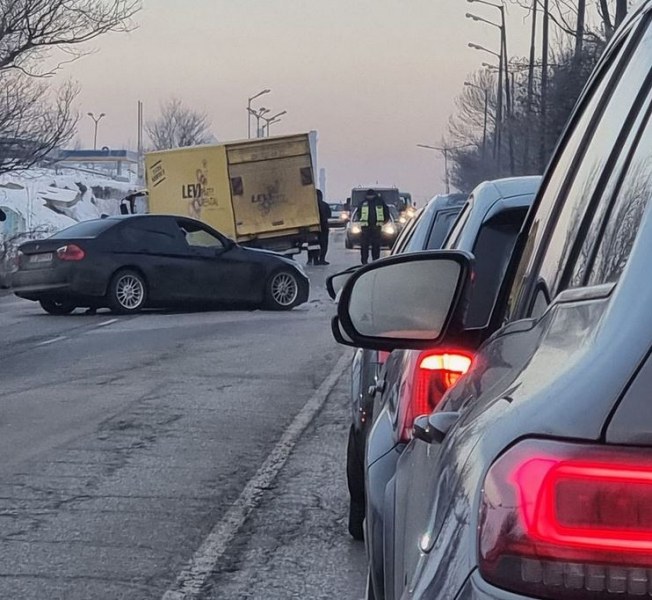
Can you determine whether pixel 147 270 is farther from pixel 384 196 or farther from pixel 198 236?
pixel 384 196

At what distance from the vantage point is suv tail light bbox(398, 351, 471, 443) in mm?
4410

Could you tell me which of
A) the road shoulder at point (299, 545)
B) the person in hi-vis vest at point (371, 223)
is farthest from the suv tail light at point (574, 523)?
the person in hi-vis vest at point (371, 223)

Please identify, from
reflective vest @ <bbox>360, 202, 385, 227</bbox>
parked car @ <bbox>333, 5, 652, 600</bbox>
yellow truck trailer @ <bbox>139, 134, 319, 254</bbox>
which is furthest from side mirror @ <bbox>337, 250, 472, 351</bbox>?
reflective vest @ <bbox>360, 202, 385, 227</bbox>

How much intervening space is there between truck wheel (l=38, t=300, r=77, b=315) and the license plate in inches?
29.3

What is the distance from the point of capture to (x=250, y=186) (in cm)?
3038

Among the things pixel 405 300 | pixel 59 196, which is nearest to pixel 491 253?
pixel 405 300

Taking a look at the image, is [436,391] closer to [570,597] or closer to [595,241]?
[595,241]

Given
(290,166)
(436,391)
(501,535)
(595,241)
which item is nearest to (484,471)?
(501,535)

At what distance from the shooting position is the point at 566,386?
5.35 ft

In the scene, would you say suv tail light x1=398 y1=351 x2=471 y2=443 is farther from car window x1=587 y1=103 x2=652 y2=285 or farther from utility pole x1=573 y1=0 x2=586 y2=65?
utility pole x1=573 y1=0 x2=586 y2=65

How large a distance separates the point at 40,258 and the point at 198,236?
7.87 feet

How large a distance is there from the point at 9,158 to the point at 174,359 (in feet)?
59.8

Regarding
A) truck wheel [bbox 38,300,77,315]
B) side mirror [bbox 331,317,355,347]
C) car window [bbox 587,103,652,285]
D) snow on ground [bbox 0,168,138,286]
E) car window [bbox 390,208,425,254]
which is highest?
snow on ground [bbox 0,168,138,286]

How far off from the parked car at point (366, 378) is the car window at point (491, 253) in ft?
2.48
